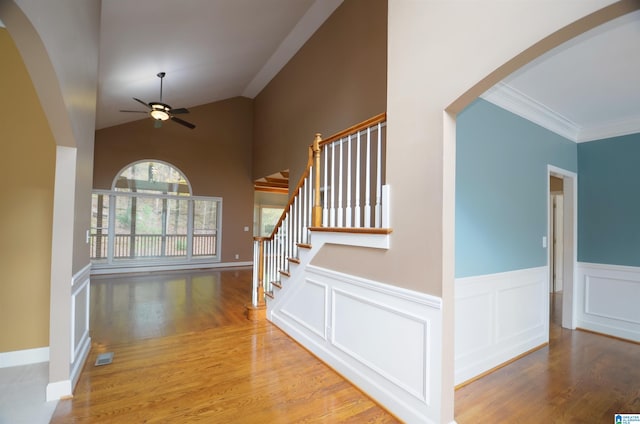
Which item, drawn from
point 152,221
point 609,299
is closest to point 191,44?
point 152,221

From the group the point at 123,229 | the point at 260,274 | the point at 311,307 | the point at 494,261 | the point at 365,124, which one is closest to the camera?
the point at 365,124

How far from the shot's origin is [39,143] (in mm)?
2705

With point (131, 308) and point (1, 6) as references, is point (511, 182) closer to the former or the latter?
point (1, 6)

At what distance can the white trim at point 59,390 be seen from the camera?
2158 millimetres

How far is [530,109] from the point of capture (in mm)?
3182

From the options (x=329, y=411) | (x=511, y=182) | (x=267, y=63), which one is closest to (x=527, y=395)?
(x=329, y=411)

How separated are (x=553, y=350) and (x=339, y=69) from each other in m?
5.02

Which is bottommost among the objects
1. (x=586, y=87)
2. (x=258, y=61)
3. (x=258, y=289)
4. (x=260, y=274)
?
(x=258, y=289)

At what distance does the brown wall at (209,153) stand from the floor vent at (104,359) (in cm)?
538

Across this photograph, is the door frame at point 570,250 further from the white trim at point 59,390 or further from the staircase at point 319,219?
the white trim at point 59,390

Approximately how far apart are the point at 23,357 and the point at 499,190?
4.71 meters

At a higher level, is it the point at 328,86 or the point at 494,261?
the point at 328,86

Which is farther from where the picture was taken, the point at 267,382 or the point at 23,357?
the point at 23,357

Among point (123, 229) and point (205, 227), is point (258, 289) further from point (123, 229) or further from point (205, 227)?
point (123, 229)
